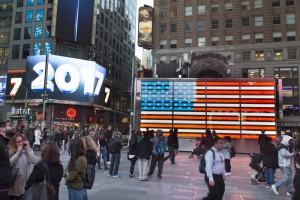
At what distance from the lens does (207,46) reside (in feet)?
188

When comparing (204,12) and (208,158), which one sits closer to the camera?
(208,158)

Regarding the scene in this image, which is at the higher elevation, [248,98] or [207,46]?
[207,46]

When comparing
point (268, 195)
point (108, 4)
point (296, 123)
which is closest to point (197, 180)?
point (268, 195)

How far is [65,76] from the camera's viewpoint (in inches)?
2301

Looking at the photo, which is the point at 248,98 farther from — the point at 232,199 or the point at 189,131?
the point at 232,199

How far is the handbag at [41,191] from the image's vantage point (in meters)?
4.63

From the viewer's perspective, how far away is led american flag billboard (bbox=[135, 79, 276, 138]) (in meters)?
26.0

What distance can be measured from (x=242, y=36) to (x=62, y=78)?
32319 millimetres

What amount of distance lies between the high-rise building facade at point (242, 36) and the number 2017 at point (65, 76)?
1290 centimetres

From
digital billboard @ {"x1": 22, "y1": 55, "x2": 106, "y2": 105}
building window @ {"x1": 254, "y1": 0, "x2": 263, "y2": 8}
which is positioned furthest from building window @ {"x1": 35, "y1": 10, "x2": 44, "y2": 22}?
building window @ {"x1": 254, "y1": 0, "x2": 263, "y2": 8}

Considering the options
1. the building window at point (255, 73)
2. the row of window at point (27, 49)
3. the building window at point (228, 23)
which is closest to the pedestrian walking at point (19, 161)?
the building window at point (255, 73)

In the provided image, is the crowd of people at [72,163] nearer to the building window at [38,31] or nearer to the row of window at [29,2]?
the building window at [38,31]

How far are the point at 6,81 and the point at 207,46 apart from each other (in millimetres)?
38946

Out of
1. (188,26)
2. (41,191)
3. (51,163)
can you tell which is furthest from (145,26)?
(41,191)
